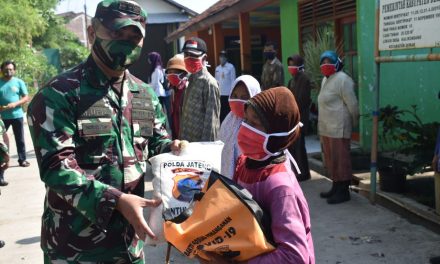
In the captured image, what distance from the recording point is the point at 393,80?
7.53 m

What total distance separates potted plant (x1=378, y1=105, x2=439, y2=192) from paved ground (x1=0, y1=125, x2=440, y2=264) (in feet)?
1.36

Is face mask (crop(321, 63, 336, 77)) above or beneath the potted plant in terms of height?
above

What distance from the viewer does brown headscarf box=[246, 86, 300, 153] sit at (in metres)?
2.06

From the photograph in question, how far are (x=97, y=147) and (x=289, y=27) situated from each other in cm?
977

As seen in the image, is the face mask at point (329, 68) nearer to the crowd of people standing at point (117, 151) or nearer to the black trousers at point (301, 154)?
the black trousers at point (301, 154)

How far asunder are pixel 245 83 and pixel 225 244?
207 centimetres

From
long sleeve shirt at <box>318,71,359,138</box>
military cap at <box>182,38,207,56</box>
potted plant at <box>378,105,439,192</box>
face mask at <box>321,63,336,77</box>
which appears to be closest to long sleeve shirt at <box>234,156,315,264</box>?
military cap at <box>182,38,207,56</box>

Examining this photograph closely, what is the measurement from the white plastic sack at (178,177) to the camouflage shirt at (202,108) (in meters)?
2.21

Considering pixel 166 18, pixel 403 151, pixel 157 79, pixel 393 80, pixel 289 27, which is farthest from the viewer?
pixel 166 18

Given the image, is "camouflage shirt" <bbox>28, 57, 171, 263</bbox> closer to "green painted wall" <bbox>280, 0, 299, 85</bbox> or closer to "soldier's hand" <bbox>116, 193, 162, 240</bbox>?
"soldier's hand" <bbox>116, 193, 162, 240</bbox>

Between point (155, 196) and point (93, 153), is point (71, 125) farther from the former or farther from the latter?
point (155, 196)

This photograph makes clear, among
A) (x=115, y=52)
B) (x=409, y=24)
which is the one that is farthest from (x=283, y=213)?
(x=409, y=24)

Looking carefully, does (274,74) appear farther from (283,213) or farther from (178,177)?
(283,213)

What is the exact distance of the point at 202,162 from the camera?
2.45 m
